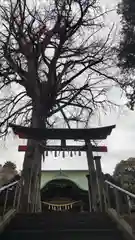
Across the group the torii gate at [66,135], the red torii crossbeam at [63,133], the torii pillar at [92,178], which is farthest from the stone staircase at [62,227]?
the red torii crossbeam at [63,133]

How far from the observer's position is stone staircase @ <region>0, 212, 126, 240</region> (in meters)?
5.29

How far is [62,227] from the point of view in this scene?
19.4ft

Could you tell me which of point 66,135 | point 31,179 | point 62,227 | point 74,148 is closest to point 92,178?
point 74,148

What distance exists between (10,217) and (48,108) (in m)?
8.36

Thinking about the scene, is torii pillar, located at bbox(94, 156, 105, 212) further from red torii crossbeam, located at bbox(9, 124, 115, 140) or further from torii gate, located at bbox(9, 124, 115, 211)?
red torii crossbeam, located at bbox(9, 124, 115, 140)

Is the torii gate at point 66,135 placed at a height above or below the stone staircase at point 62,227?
above

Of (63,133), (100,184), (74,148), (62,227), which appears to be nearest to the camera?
(62,227)

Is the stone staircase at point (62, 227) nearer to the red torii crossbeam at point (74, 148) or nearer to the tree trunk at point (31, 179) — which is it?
the tree trunk at point (31, 179)

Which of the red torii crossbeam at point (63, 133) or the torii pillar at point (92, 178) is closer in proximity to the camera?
the torii pillar at point (92, 178)

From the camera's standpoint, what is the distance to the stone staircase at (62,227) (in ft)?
17.4

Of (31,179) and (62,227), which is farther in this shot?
(31,179)

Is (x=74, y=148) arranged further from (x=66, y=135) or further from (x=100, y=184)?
(x=100, y=184)

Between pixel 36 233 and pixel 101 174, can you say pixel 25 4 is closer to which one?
pixel 101 174

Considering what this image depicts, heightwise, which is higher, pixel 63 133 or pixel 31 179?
pixel 63 133
